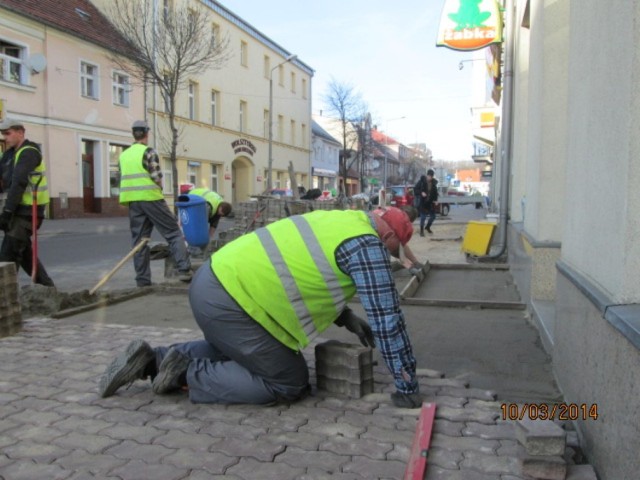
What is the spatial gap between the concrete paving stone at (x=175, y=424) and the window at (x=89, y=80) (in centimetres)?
2230

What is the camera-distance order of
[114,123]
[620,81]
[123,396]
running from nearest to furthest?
[620,81]
[123,396]
[114,123]

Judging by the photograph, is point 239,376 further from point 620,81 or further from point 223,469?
point 620,81

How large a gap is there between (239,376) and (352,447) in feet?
2.45

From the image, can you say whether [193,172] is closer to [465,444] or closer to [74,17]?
[74,17]

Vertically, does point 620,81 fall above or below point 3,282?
above

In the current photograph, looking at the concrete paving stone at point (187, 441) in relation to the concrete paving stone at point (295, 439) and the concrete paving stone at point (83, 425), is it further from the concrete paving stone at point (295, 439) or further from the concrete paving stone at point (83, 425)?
the concrete paving stone at point (83, 425)

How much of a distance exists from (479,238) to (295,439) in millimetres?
7299

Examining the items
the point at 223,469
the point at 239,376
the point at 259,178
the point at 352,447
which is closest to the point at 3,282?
the point at 239,376

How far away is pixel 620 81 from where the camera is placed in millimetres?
2199

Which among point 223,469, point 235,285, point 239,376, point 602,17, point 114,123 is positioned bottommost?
point 223,469

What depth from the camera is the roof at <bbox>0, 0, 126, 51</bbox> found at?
789 inches

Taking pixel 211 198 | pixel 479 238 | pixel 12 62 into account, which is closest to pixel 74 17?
pixel 12 62

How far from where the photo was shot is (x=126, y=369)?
10.3 feet

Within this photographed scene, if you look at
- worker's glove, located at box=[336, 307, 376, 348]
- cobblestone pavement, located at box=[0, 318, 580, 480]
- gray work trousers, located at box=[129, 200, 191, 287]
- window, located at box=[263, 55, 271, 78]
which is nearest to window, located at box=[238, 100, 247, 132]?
window, located at box=[263, 55, 271, 78]
